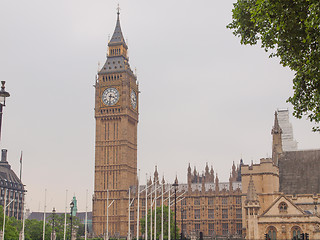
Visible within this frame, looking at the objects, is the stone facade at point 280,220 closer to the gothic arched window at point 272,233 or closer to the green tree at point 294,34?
the gothic arched window at point 272,233

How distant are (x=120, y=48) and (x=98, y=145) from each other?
25.7 metres

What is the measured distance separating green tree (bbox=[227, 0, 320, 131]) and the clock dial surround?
95.0 metres

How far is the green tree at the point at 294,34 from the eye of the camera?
1908 centimetres

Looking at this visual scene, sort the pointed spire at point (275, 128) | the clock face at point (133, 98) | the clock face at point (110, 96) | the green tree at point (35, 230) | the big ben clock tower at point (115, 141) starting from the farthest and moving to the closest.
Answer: the clock face at point (133, 98)
the clock face at point (110, 96)
the big ben clock tower at point (115, 141)
the green tree at point (35, 230)
the pointed spire at point (275, 128)

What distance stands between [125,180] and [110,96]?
68.9 ft

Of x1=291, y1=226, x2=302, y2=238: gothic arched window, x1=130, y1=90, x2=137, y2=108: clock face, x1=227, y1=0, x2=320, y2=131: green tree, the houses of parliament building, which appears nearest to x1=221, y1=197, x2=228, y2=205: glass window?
the houses of parliament building

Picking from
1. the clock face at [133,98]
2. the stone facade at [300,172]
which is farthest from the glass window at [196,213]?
the stone facade at [300,172]

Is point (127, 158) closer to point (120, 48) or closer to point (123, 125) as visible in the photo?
point (123, 125)

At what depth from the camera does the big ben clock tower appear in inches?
4419

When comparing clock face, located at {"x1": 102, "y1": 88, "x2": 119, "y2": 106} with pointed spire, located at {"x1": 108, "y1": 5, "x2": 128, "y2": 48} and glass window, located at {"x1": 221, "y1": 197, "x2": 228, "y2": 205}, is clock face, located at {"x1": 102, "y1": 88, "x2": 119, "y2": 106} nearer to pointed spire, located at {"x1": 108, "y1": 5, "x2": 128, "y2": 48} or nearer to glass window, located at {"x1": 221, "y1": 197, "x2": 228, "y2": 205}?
pointed spire, located at {"x1": 108, "y1": 5, "x2": 128, "y2": 48}

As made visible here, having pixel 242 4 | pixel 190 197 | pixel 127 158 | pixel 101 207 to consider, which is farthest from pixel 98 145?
pixel 242 4

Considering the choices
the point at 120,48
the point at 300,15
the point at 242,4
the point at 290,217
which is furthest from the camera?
the point at 120,48

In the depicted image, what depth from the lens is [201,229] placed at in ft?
357

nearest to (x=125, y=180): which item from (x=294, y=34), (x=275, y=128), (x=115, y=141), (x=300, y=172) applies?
(x=115, y=141)
